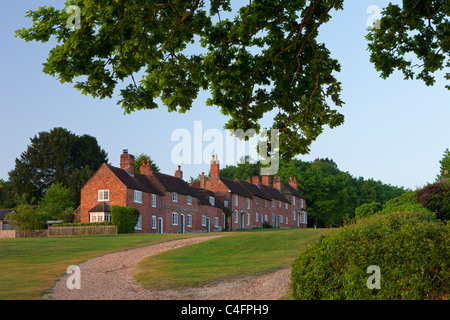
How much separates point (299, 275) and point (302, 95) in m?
4.99

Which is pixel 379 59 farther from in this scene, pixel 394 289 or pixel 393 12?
pixel 394 289

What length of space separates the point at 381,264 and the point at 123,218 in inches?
1723

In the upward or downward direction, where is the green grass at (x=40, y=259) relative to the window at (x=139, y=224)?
downward

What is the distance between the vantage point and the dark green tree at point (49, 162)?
3337 inches

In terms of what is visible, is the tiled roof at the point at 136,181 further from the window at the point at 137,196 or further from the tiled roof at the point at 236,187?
the tiled roof at the point at 236,187

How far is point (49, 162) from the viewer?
8606cm

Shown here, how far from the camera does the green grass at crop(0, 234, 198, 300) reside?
18.5m

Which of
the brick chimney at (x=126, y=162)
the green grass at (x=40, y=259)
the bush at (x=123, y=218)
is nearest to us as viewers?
the green grass at (x=40, y=259)

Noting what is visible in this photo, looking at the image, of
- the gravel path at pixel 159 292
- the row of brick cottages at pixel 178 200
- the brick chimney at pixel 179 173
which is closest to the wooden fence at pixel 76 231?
the row of brick cottages at pixel 178 200

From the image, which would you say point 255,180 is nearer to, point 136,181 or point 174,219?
point 174,219

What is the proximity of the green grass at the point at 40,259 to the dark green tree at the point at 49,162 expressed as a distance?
4735 centimetres

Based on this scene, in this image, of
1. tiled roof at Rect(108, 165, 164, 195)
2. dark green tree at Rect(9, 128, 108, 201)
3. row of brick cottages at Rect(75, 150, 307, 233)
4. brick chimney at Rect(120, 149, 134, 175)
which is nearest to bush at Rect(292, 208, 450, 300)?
row of brick cottages at Rect(75, 150, 307, 233)

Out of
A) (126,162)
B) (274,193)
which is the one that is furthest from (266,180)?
(126,162)
